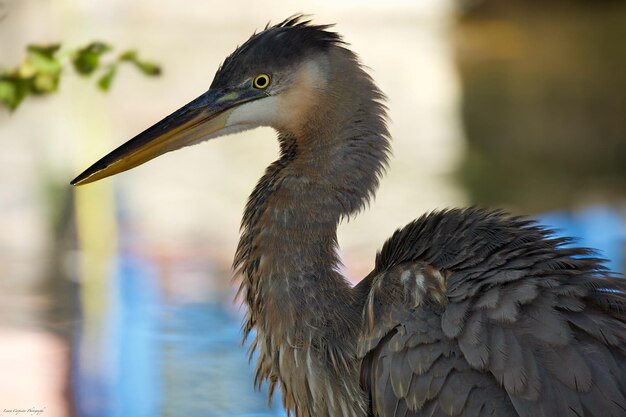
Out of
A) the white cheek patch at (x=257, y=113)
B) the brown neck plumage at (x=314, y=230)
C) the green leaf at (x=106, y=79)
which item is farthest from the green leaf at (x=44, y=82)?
the brown neck plumage at (x=314, y=230)

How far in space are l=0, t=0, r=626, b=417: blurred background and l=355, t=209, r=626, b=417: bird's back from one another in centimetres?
108

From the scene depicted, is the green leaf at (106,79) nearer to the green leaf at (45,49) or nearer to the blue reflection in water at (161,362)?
the green leaf at (45,49)

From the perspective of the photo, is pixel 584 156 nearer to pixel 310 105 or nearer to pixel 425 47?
pixel 425 47

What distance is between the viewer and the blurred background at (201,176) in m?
4.73

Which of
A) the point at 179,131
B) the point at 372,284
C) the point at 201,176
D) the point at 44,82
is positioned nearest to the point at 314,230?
the point at 372,284

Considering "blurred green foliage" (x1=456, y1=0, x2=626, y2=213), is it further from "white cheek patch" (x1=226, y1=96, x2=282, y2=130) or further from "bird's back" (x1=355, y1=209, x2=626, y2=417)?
"bird's back" (x1=355, y1=209, x2=626, y2=417)

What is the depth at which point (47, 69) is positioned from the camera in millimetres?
2986

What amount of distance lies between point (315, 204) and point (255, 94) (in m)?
0.38

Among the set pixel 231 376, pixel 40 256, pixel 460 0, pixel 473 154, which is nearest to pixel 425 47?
pixel 460 0

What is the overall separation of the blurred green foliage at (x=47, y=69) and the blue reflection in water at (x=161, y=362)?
169 centimetres

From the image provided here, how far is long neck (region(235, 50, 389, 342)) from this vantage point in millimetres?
2885

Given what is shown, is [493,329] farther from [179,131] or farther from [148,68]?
[148,68]

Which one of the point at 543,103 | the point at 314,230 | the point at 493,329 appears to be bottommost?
the point at 493,329

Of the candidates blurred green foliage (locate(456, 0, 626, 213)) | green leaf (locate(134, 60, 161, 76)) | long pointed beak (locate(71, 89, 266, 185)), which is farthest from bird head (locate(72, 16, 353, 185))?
blurred green foliage (locate(456, 0, 626, 213))
